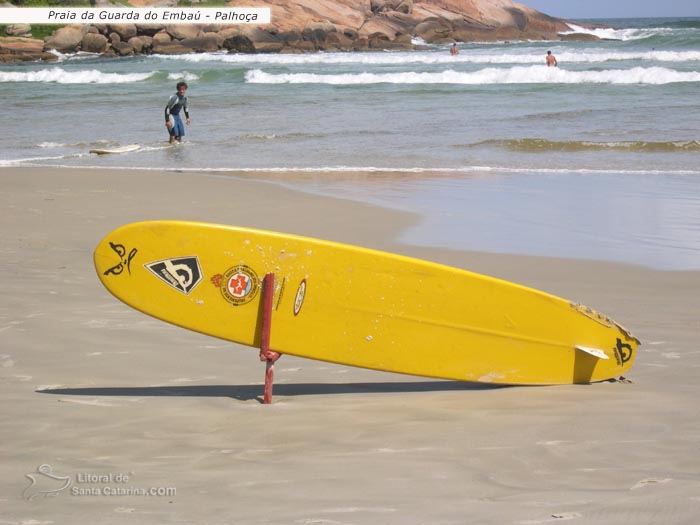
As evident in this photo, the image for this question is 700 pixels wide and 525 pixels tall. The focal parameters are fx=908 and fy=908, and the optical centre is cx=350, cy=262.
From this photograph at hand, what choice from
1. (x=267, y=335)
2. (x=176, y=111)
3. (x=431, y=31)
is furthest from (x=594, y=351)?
(x=431, y=31)

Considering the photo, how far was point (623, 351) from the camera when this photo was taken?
159 inches

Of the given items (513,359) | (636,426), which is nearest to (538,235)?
(513,359)

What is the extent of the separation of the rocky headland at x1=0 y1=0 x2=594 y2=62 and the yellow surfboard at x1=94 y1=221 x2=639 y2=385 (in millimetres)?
49626

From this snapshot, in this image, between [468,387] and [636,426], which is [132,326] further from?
[636,426]

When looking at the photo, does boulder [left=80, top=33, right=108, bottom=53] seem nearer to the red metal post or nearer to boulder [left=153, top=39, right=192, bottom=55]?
boulder [left=153, top=39, right=192, bottom=55]

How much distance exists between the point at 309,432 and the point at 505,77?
28.3 metres

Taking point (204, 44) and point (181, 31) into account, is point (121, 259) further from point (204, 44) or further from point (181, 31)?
point (181, 31)

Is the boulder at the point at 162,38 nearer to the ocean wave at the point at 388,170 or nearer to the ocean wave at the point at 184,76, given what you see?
the ocean wave at the point at 184,76

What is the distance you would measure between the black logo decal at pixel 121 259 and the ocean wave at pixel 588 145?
10.9 metres

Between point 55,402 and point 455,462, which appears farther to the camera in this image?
point 55,402

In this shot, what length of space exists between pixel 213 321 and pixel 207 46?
53.6 m

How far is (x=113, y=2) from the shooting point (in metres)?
59.2

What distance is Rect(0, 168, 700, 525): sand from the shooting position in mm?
2604

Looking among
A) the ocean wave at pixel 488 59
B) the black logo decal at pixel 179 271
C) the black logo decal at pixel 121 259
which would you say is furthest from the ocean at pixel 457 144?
the ocean wave at pixel 488 59
